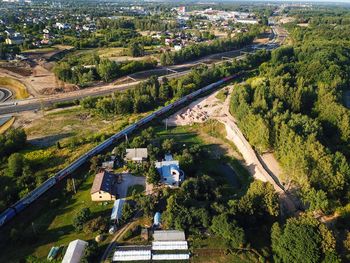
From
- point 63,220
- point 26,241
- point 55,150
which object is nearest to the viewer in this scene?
point 26,241

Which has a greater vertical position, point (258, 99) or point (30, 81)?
point (258, 99)

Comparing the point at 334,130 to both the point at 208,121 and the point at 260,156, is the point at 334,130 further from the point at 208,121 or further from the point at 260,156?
the point at 208,121

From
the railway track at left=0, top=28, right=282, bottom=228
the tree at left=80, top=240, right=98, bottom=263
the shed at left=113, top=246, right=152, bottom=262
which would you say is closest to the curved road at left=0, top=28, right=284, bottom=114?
the railway track at left=0, top=28, right=282, bottom=228

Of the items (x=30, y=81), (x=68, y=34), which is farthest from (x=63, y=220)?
(x=68, y=34)

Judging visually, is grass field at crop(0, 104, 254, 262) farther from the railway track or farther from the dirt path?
the railway track

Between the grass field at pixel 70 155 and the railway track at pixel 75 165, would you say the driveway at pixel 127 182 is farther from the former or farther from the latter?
the railway track at pixel 75 165
